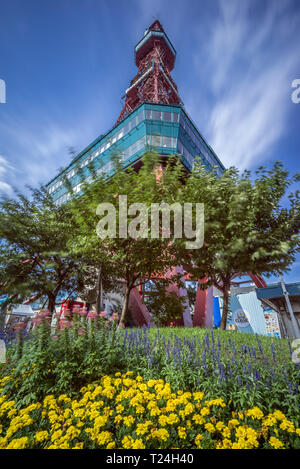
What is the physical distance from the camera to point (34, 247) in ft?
46.3

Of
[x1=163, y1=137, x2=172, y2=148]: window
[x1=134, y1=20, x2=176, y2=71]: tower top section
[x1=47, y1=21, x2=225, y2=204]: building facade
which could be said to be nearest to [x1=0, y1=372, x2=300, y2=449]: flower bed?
[x1=47, y1=21, x2=225, y2=204]: building facade

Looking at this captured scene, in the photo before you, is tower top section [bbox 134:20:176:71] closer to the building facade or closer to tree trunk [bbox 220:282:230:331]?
the building facade

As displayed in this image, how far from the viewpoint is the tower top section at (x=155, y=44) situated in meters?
46.5

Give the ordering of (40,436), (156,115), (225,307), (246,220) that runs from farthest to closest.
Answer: (156,115), (225,307), (246,220), (40,436)

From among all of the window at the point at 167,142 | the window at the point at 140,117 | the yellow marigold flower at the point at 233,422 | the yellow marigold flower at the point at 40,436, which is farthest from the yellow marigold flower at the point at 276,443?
the window at the point at 140,117

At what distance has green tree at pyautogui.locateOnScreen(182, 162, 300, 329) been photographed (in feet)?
25.6

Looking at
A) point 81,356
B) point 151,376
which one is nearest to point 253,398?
point 151,376

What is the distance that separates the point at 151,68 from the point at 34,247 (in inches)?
1810


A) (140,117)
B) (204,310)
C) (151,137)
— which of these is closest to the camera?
(204,310)

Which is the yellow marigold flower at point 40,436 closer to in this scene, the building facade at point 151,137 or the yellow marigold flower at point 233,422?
the yellow marigold flower at point 233,422

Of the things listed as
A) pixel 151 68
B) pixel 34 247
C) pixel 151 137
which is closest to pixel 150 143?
pixel 151 137

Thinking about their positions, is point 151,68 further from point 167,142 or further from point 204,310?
point 204,310

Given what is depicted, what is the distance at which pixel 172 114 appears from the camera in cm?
2459
